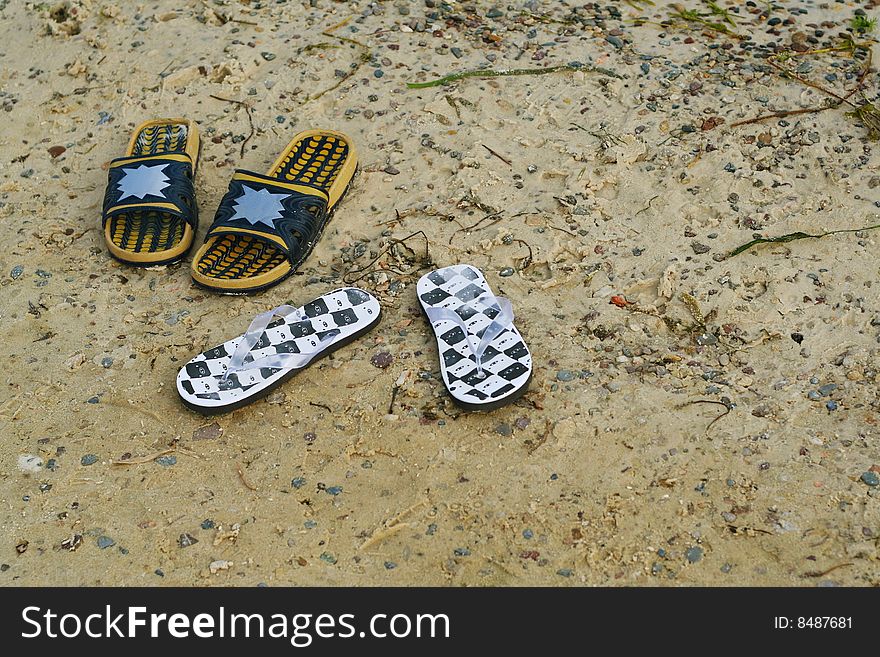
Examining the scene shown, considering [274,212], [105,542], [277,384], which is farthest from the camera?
[274,212]

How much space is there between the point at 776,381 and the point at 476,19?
2.53 meters

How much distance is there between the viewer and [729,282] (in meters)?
3.29

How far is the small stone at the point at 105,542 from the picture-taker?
2590mm

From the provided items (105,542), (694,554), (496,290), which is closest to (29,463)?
(105,542)

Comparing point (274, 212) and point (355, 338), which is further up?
point (274, 212)

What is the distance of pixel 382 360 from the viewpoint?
123 inches

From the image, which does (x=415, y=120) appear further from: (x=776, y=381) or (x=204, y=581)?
(x=204, y=581)

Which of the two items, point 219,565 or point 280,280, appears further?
point 280,280

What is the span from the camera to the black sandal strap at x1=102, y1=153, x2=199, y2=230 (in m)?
3.61

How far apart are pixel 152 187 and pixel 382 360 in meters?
1.25

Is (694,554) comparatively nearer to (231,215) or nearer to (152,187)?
(231,215)

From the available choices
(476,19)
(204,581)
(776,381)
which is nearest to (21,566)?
(204,581)

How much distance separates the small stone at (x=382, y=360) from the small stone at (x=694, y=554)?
1141 millimetres

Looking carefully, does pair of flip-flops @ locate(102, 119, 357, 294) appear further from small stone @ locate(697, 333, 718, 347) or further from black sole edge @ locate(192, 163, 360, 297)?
small stone @ locate(697, 333, 718, 347)
